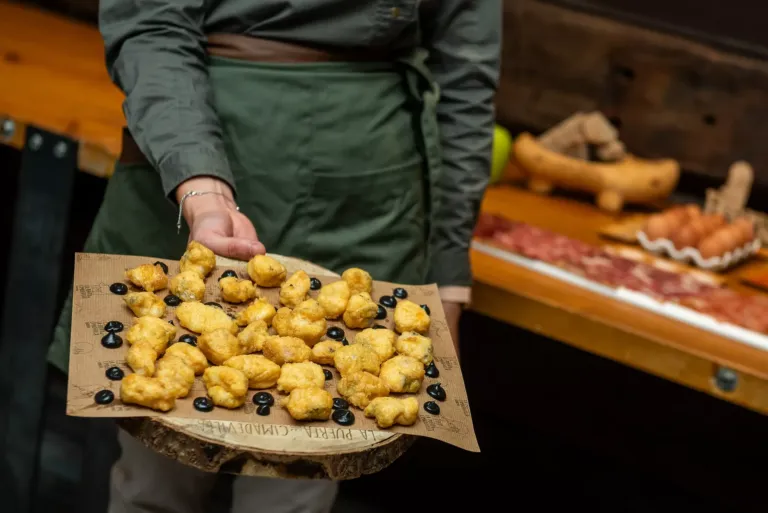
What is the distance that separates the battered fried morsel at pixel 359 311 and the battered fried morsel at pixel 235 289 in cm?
15

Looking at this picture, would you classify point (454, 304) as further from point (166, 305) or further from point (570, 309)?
point (166, 305)

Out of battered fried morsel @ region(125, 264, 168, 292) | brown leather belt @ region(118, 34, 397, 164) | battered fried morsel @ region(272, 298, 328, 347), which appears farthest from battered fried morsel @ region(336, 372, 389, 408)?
brown leather belt @ region(118, 34, 397, 164)

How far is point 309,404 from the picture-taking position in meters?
1.27

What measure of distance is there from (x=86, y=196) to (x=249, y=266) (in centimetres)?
205

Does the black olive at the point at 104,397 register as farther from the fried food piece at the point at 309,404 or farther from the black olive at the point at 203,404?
the fried food piece at the point at 309,404

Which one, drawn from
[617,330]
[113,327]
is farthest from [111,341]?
[617,330]

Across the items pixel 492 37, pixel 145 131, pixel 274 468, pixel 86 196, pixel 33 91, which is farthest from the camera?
pixel 86 196

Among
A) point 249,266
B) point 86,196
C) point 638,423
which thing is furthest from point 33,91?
point 638,423

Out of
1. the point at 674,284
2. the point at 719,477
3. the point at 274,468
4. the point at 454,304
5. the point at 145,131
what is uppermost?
the point at 145,131

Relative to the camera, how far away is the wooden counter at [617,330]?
206 centimetres

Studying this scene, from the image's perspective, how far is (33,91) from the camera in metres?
2.71

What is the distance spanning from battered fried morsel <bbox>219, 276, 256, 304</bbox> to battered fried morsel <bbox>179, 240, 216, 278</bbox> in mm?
37

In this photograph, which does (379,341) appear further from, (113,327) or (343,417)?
(113,327)

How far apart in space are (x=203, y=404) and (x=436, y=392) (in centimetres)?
34
